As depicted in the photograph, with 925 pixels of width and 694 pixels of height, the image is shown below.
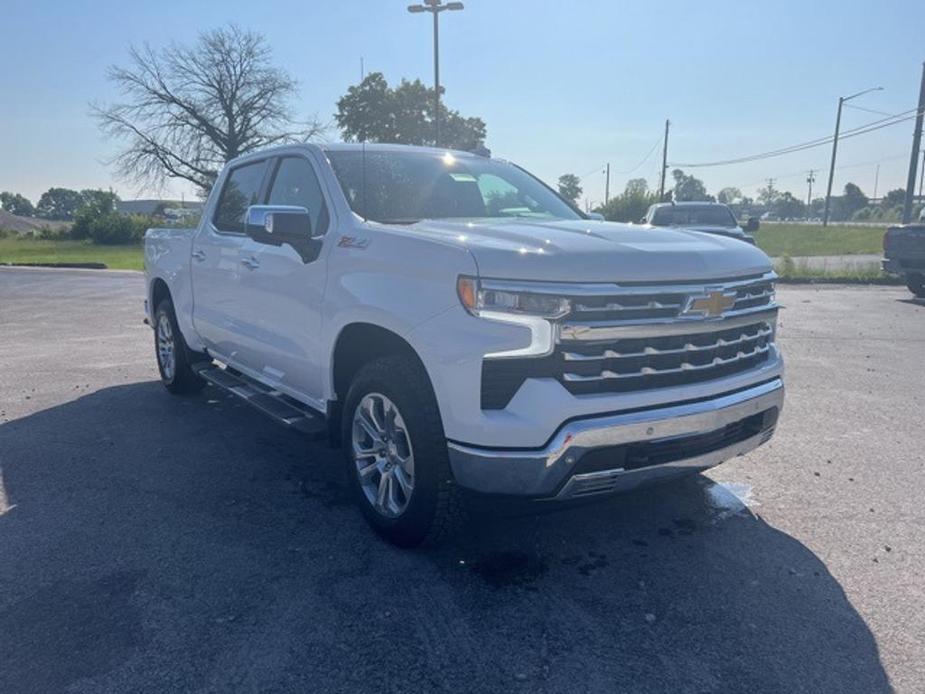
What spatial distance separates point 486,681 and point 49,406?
5252mm

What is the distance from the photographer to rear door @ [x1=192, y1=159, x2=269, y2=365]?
510 centimetres

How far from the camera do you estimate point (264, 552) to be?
3.62 m

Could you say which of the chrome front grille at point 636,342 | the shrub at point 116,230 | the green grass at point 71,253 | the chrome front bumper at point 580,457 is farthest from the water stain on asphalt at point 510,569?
the shrub at point 116,230

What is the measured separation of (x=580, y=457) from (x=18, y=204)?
146196 mm

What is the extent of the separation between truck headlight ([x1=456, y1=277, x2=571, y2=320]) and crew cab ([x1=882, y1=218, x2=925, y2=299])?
13585mm

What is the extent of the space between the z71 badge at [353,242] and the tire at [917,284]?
1388cm

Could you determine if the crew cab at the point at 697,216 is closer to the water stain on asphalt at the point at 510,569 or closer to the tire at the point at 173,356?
the tire at the point at 173,356

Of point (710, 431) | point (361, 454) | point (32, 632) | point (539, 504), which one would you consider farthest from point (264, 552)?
point (710, 431)

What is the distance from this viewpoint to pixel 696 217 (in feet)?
55.4

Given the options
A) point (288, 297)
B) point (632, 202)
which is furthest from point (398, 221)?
point (632, 202)

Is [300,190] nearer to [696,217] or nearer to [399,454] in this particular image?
[399,454]

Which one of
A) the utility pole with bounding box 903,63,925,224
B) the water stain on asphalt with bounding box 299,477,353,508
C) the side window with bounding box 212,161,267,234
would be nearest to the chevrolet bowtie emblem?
the water stain on asphalt with bounding box 299,477,353,508

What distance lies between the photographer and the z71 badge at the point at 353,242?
3660 mm

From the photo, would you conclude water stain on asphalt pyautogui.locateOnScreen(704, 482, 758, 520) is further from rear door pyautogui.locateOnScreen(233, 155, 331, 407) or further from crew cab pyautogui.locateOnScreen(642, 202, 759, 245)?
crew cab pyautogui.locateOnScreen(642, 202, 759, 245)
